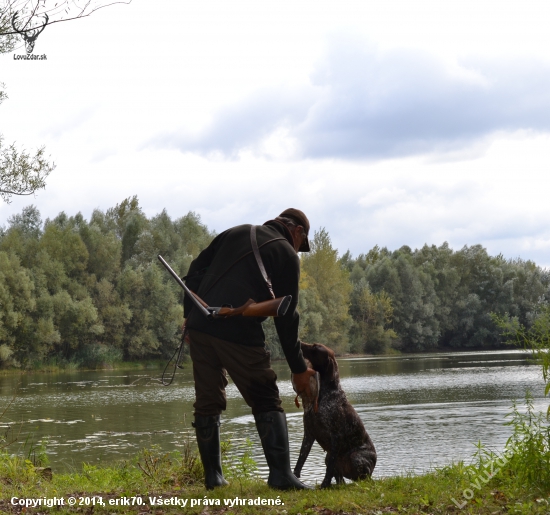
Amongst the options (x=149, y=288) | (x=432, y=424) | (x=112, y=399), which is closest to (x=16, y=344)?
(x=149, y=288)

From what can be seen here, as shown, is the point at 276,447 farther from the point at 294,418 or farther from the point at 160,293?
the point at 160,293

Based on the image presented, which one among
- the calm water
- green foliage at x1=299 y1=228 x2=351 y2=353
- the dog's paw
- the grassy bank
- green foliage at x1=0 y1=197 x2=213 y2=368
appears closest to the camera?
the grassy bank

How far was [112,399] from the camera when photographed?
24422mm

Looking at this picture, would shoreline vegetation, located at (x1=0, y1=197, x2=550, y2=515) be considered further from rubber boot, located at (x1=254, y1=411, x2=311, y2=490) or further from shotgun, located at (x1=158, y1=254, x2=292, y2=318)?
shotgun, located at (x1=158, y1=254, x2=292, y2=318)

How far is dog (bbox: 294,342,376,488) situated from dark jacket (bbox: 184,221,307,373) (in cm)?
45

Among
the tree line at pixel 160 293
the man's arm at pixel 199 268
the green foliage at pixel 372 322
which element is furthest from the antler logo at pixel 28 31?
the green foliage at pixel 372 322

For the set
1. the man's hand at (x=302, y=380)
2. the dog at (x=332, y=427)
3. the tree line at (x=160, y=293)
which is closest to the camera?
the man's hand at (x=302, y=380)

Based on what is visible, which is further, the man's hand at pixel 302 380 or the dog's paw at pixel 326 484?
the dog's paw at pixel 326 484

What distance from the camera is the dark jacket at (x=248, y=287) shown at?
5.34m

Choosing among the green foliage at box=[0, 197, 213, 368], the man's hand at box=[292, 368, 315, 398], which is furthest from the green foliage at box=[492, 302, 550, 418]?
the green foliage at box=[0, 197, 213, 368]

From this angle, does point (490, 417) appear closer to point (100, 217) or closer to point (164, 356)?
point (164, 356)

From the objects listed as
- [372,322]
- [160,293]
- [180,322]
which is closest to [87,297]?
[160,293]

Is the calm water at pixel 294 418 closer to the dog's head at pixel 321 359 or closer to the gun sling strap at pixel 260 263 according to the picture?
A: the dog's head at pixel 321 359

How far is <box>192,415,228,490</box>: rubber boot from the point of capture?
548 cm
